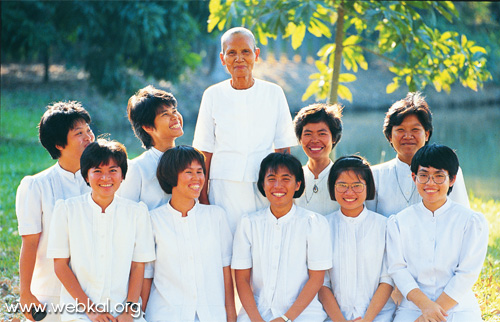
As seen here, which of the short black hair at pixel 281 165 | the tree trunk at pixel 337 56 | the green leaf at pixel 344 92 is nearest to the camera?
the short black hair at pixel 281 165

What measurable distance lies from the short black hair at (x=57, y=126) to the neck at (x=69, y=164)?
6 cm

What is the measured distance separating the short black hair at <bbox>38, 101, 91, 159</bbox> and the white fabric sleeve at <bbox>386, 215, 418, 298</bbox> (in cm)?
206

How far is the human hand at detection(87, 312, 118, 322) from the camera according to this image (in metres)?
3.12

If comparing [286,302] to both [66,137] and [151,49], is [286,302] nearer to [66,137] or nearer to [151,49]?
[66,137]

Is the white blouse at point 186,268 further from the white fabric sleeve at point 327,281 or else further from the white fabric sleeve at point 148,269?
the white fabric sleeve at point 327,281

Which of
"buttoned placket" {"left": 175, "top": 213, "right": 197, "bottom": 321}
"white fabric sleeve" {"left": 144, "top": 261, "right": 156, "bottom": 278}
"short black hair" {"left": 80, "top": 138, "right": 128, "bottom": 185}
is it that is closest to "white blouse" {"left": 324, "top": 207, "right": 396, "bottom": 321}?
"buttoned placket" {"left": 175, "top": 213, "right": 197, "bottom": 321}

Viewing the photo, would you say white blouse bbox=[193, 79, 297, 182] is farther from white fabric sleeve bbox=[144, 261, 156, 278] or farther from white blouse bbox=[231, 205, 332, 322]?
white fabric sleeve bbox=[144, 261, 156, 278]

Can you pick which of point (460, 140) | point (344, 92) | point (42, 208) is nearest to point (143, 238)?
point (42, 208)

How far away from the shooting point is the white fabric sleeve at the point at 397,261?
3.29 metres

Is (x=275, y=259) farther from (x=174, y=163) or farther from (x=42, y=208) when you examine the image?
(x=42, y=208)

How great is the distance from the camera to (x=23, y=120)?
581 inches

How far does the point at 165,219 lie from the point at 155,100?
82 cm

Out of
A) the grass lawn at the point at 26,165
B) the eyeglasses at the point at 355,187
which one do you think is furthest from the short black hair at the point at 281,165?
the grass lawn at the point at 26,165

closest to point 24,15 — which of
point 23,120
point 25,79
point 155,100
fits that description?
point 23,120
